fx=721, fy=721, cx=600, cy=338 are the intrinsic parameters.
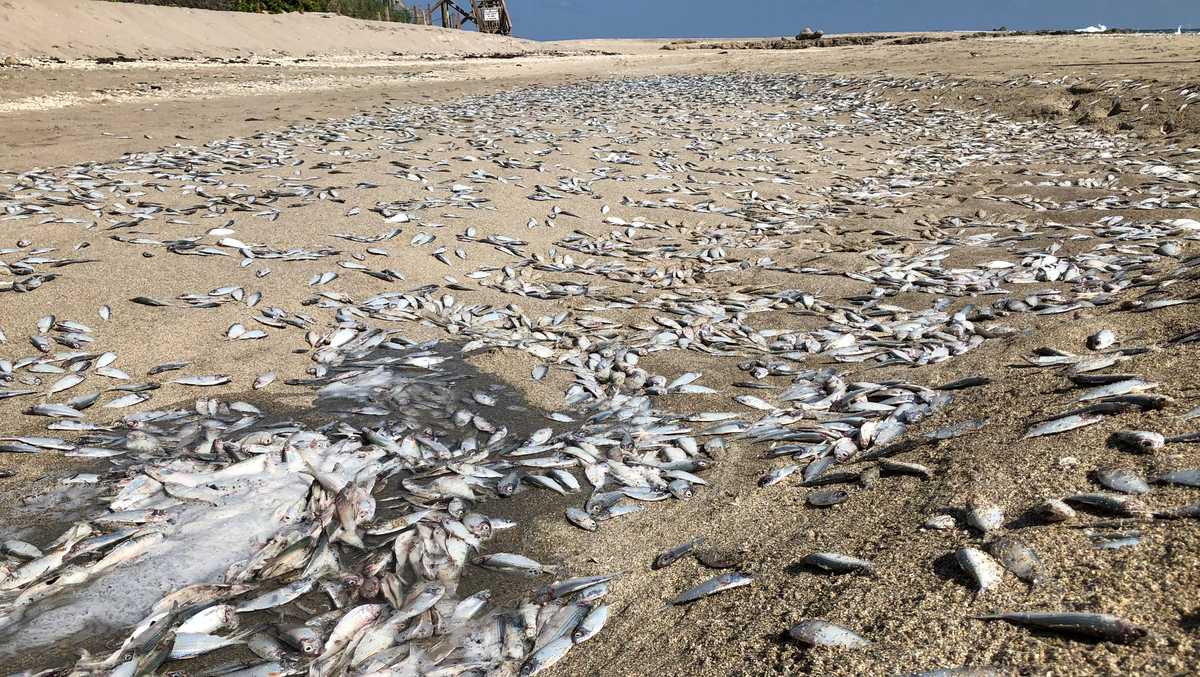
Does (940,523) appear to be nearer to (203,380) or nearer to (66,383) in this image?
(203,380)

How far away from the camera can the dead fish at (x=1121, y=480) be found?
5.55 feet

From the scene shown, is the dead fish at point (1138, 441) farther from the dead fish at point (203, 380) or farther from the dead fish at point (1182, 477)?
the dead fish at point (203, 380)

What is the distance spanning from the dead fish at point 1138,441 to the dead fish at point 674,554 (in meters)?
1.15

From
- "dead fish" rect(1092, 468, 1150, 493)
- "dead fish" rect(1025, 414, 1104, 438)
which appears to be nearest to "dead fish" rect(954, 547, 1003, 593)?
"dead fish" rect(1092, 468, 1150, 493)

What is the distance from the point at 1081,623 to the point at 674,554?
1.03 meters

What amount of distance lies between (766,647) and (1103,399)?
141 centimetres

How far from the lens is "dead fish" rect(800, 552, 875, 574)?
1.72 meters

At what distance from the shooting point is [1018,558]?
1.56 meters

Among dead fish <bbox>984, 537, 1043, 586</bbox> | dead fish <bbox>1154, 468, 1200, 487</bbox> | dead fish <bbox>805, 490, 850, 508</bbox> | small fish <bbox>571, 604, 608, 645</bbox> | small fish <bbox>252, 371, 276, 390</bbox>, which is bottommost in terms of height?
small fish <bbox>571, 604, 608, 645</bbox>

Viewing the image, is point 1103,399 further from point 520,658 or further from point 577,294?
point 577,294

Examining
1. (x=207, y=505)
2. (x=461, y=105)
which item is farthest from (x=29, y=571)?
(x=461, y=105)

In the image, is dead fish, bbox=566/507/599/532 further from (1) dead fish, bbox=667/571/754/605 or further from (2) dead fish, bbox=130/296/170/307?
(2) dead fish, bbox=130/296/170/307

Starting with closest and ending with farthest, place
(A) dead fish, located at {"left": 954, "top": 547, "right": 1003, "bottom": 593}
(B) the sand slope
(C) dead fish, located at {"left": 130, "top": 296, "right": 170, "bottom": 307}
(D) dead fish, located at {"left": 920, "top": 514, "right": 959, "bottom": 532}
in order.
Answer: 1. (A) dead fish, located at {"left": 954, "top": 547, "right": 1003, "bottom": 593}
2. (D) dead fish, located at {"left": 920, "top": 514, "right": 959, "bottom": 532}
3. (C) dead fish, located at {"left": 130, "top": 296, "right": 170, "bottom": 307}
4. (B) the sand slope

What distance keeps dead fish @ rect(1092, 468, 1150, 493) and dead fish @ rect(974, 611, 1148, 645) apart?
526mm
